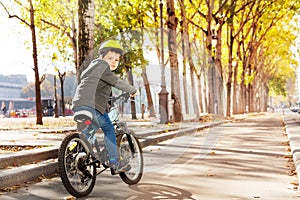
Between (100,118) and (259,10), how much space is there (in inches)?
1228

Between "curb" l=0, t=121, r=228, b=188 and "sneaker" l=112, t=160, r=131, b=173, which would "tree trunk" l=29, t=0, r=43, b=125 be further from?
"sneaker" l=112, t=160, r=131, b=173

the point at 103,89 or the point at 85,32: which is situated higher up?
the point at 85,32

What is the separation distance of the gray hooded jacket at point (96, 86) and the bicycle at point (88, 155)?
0.52 feet

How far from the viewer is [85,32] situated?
509 inches

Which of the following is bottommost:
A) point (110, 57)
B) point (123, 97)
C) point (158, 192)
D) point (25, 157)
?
point (158, 192)

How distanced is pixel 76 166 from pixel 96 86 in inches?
40.2

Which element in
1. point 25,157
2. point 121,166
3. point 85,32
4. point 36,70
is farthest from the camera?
point 36,70

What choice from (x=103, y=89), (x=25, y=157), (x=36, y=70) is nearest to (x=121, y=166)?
(x=103, y=89)

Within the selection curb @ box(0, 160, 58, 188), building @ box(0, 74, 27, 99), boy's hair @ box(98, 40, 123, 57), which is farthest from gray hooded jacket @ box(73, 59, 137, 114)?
building @ box(0, 74, 27, 99)

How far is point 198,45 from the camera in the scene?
44344 mm

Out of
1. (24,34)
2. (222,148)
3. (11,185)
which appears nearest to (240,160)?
(222,148)

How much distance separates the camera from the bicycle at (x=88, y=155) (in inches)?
224

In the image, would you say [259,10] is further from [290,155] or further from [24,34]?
[290,155]

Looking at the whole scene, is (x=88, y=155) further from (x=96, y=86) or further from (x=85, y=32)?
(x=85, y=32)
